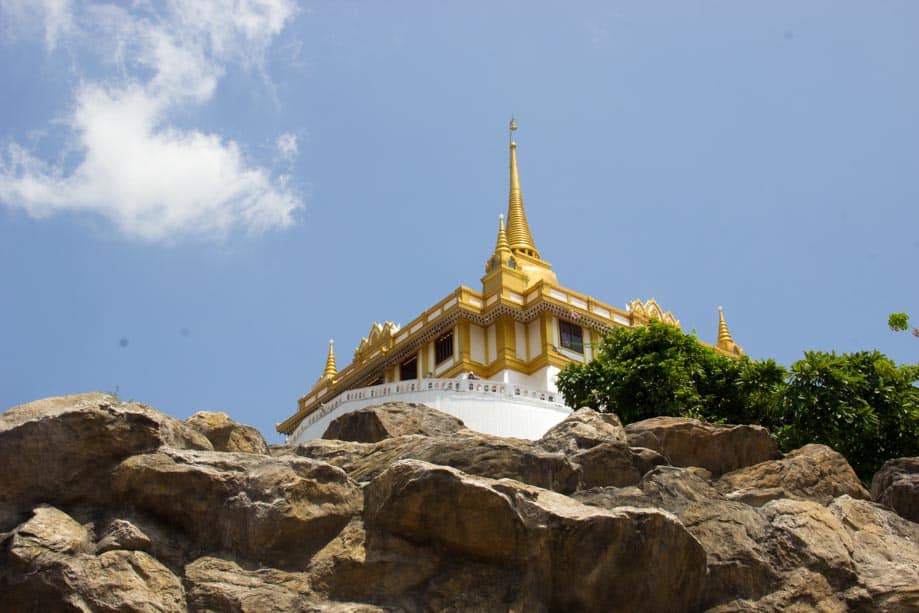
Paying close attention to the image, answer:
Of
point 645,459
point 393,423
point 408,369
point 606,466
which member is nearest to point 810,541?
point 645,459

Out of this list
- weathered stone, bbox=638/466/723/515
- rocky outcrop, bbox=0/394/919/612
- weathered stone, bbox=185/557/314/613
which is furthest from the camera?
weathered stone, bbox=638/466/723/515

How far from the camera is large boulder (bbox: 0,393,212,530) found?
1612cm

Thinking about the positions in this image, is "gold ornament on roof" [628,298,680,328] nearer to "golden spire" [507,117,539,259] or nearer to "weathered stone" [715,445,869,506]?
"golden spire" [507,117,539,259]

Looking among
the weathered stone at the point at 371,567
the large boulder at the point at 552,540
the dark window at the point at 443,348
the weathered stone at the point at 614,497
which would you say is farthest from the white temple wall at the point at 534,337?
the weathered stone at the point at 371,567

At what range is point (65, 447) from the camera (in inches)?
643

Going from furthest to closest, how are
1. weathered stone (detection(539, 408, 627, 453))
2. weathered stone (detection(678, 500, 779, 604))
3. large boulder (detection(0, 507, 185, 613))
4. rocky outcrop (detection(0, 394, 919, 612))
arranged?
1. weathered stone (detection(539, 408, 627, 453))
2. weathered stone (detection(678, 500, 779, 604))
3. rocky outcrop (detection(0, 394, 919, 612))
4. large boulder (detection(0, 507, 185, 613))

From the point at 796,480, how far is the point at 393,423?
31.7 feet

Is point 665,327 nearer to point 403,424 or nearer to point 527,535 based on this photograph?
point 403,424

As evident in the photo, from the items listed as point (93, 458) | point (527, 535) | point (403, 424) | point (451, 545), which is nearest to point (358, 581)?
point (451, 545)

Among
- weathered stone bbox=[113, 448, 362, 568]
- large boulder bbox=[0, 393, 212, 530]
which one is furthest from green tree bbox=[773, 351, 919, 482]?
large boulder bbox=[0, 393, 212, 530]

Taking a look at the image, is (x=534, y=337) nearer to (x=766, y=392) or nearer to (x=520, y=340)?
(x=520, y=340)

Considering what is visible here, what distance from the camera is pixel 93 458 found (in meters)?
16.5

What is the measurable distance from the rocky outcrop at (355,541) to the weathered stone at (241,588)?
1.0 inches

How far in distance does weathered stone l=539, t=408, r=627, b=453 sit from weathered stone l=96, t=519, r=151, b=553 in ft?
23.4
